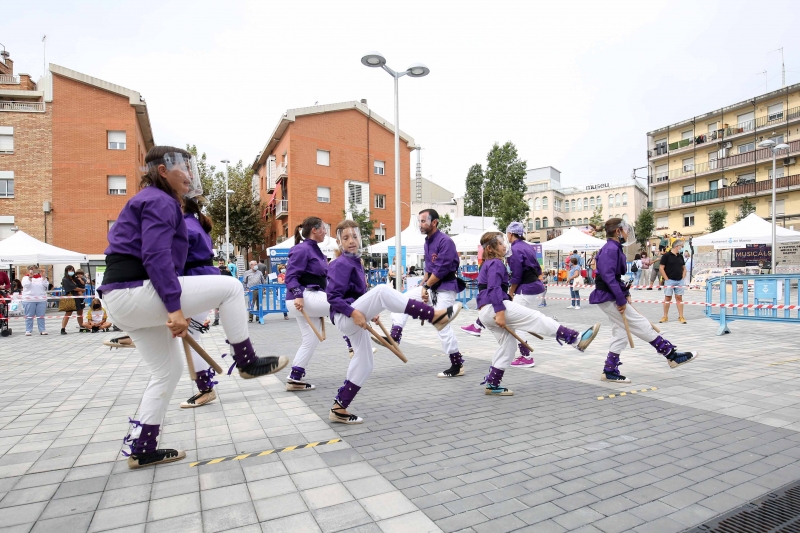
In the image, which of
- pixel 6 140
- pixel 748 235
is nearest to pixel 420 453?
pixel 748 235

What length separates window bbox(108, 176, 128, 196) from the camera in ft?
105

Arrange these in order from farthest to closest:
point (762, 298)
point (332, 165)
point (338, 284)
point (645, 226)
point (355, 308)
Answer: point (645, 226) → point (332, 165) → point (762, 298) → point (338, 284) → point (355, 308)

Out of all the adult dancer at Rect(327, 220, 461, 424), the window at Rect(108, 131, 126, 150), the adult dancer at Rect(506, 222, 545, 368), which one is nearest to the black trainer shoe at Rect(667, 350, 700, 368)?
the adult dancer at Rect(506, 222, 545, 368)

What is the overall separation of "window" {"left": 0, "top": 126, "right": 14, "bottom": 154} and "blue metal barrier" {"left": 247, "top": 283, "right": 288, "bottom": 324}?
83.5ft

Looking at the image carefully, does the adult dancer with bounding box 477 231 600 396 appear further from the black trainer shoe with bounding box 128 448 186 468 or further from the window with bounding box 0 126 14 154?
the window with bounding box 0 126 14 154

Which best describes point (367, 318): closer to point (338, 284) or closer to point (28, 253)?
point (338, 284)

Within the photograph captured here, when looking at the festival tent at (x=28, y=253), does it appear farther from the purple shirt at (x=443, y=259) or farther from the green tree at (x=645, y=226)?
the green tree at (x=645, y=226)

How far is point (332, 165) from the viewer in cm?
3931

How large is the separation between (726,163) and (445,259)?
52497 millimetres

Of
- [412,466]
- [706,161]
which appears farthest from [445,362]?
[706,161]

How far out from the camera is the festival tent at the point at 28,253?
16016 mm

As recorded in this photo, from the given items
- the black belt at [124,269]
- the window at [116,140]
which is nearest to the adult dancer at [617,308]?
the black belt at [124,269]

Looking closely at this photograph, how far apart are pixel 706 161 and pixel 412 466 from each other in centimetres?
5791

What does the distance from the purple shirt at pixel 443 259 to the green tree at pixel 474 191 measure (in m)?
59.8
